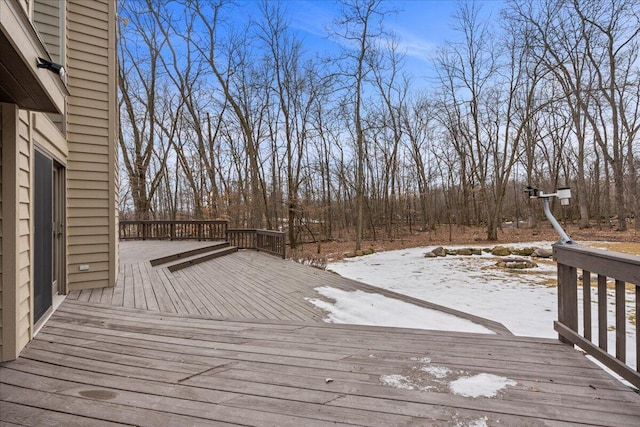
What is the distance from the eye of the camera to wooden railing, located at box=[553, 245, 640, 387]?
1775mm

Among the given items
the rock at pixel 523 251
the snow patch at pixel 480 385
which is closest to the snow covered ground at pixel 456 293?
the rock at pixel 523 251

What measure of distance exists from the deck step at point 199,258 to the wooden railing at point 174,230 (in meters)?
1.30

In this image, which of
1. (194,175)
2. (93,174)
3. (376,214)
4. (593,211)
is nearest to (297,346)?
(93,174)

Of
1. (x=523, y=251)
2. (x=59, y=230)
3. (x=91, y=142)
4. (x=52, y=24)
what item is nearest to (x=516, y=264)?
(x=523, y=251)

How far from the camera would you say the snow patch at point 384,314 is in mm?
3723

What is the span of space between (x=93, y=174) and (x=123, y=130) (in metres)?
14.6

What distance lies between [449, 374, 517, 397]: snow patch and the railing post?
2.92ft

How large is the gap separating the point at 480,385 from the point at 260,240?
862cm

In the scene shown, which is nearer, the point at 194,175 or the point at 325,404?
the point at 325,404

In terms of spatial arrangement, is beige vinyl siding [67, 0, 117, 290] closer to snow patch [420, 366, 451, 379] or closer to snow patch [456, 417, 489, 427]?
snow patch [420, 366, 451, 379]

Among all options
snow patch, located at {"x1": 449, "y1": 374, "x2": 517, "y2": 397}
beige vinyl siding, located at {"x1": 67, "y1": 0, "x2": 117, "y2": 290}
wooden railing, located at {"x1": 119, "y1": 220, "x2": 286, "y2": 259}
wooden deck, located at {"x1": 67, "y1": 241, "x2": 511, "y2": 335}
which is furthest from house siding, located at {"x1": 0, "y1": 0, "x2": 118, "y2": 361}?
wooden railing, located at {"x1": 119, "y1": 220, "x2": 286, "y2": 259}

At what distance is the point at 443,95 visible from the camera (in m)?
18.9

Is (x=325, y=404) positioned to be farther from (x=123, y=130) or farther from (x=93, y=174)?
(x=123, y=130)

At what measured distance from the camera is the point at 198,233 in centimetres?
1062
